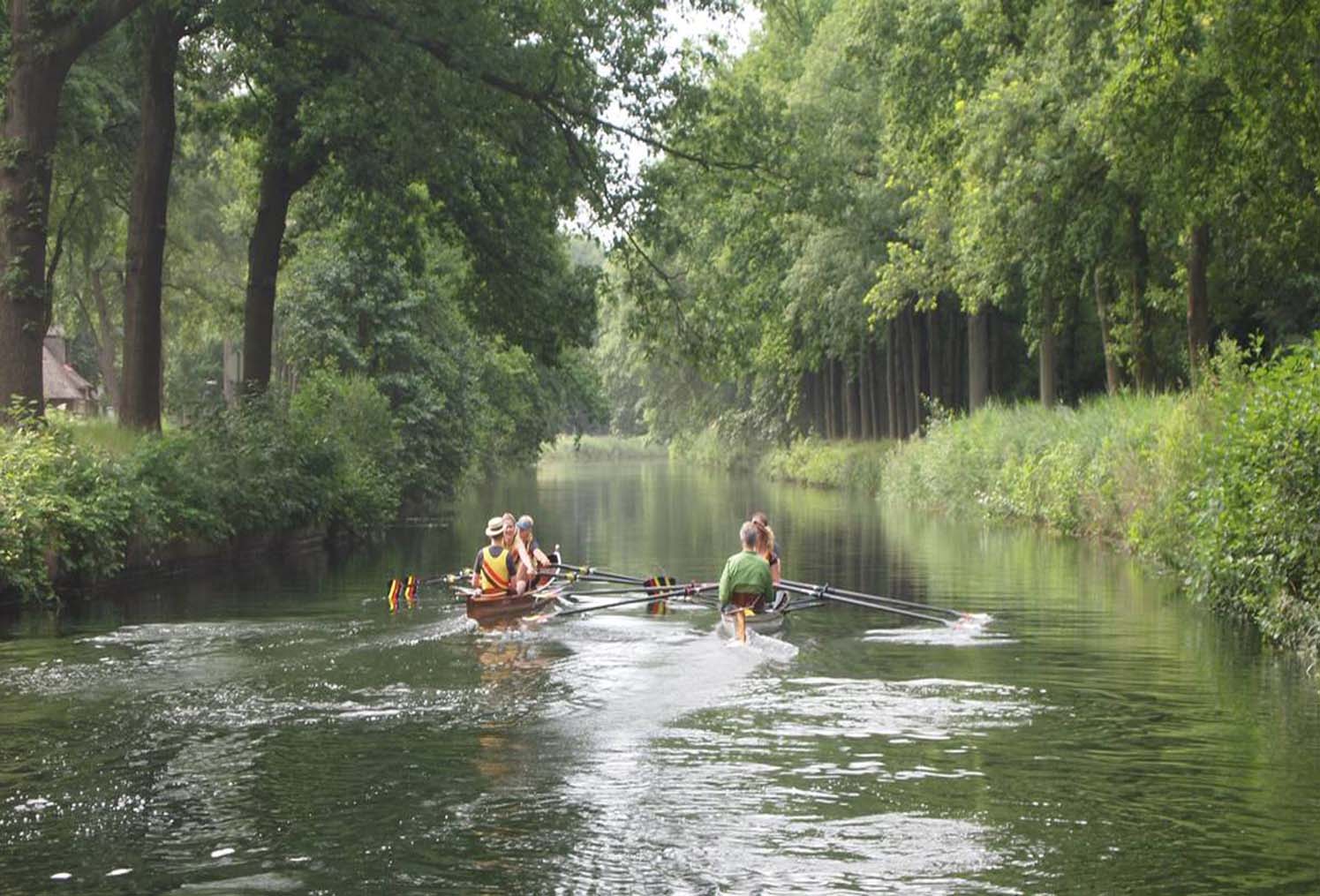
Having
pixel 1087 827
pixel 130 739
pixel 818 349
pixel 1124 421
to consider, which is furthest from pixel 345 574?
pixel 818 349

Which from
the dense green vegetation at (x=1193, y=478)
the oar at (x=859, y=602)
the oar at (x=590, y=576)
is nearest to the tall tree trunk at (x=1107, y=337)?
the dense green vegetation at (x=1193, y=478)

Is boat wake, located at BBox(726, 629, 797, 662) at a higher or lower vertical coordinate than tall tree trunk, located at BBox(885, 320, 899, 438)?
lower

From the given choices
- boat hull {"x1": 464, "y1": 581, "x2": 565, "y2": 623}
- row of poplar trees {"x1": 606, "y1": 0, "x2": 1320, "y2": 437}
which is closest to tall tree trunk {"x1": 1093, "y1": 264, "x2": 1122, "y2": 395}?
row of poplar trees {"x1": 606, "y1": 0, "x2": 1320, "y2": 437}

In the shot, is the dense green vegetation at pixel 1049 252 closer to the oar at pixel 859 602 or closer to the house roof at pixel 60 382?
the oar at pixel 859 602

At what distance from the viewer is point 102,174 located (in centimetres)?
4297

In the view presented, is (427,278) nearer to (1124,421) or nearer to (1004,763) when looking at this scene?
(1124,421)

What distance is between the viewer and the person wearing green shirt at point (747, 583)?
21031 mm

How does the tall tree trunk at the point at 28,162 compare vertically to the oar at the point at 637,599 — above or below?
above

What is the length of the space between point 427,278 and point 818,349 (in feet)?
48.6

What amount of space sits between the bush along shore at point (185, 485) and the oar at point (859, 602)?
32.3 feet

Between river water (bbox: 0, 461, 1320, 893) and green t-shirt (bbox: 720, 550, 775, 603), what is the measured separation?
0.68 meters

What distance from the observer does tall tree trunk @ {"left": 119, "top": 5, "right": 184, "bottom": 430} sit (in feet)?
104

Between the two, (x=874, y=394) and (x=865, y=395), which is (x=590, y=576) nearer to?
(x=874, y=394)

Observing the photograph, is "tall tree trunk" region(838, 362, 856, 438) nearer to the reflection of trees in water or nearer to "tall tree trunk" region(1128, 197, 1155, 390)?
"tall tree trunk" region(1128, 197, 1155, 390)
